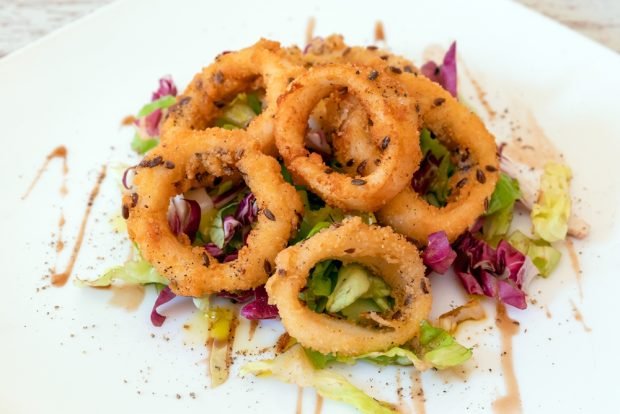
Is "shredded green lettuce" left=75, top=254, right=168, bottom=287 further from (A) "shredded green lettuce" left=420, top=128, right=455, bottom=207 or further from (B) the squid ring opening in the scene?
(A) "shredded green lettuce" left=420, top=128, right=455, bottom=207

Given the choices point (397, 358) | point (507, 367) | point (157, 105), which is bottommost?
point (507, 367)

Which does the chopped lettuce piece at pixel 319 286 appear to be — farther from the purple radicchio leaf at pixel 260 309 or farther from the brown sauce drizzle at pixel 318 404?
the brown sauce drizzle at pixel 318 404

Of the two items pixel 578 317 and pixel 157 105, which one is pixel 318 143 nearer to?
pixel 157 105

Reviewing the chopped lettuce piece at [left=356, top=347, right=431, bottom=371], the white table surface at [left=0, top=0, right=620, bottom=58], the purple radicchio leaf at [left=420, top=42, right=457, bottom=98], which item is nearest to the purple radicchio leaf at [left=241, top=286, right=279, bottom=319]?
the chopped lettuce piece at [left=356, top=347, right=431, bottom=371]

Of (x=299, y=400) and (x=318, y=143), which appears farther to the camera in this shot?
(x=318, y=143)

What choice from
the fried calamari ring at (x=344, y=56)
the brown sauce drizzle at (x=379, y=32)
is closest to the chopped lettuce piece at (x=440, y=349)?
the fried calamari ring at (x=344, y=56)

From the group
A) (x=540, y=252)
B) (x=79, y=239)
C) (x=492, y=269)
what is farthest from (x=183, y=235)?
(x=540, y=252)

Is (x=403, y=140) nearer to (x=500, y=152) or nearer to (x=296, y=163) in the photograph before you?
(x=296, y=163)

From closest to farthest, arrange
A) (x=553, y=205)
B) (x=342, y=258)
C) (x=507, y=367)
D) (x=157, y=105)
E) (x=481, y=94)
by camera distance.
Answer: (x=507, y=367) → (x=342, y=258) → (x=553, y=205) → (x=157, y=105) → (x=481, y=94)
